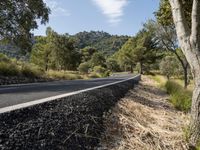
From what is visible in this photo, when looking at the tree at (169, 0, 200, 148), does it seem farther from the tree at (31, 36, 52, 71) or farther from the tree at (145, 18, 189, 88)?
the tree at (31, 36, 52, 71)

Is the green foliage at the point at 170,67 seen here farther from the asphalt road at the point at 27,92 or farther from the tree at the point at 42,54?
the asphalt road at the point at 27,92

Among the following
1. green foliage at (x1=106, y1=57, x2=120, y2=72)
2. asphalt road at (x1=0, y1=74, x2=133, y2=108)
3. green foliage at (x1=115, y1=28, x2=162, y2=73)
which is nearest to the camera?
asphalt road at (x1=0, y1=74, x2=133, y2=108)

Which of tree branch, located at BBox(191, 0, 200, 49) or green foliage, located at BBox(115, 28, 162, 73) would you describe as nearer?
tree branch, located at BBox(191, 0, 200, 49)

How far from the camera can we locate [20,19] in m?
19.9

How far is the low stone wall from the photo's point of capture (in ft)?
11.4

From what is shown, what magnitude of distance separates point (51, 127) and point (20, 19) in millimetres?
16814

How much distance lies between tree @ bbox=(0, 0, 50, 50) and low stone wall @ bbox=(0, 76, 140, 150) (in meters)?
14.6

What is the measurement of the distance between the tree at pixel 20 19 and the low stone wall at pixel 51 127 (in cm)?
1462

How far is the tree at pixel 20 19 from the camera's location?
19.3m

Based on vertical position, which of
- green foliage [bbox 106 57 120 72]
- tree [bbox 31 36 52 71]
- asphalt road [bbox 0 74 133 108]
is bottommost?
green foliage [bbox 106 57 120 72]

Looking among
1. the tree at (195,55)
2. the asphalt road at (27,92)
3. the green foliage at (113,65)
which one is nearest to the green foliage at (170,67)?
the green foliage at (113,65)

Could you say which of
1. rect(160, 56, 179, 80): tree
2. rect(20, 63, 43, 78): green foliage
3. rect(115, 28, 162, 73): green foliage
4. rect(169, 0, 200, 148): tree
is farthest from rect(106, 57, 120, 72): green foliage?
rect(169, 0, 200, 148): tree

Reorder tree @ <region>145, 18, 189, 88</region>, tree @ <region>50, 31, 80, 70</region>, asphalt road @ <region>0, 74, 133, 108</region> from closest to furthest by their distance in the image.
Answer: asphalt road @ <region>0, 74, 133, 108</region> < tree @ <region>145, 18, 189, 88</region> < tree @ <region>50, 31, 80, 70</region>

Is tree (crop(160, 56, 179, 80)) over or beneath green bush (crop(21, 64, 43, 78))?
beneath
